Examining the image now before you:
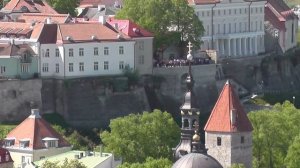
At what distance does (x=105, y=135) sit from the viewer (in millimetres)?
91938

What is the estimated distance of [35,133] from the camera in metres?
87.5

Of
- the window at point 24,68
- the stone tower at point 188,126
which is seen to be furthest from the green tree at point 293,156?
the window at point 24,68

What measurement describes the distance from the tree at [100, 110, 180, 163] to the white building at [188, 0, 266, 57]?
3227cm

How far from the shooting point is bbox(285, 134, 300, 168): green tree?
3351 inches

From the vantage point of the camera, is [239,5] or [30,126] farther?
[239,5]

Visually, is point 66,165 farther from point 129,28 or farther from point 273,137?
point 129,28

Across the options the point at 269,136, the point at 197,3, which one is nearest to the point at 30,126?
the point at 269,136

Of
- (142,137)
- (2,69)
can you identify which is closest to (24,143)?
(142,137)

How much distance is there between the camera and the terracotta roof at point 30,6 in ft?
384

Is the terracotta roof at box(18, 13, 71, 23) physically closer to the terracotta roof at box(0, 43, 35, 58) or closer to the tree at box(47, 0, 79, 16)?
the terracotta roof at box(0, 43, 35, 58)

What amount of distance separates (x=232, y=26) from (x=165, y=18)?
56.3ft

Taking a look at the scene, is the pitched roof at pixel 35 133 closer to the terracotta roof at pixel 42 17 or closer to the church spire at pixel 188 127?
the church spire at pixel 188 127

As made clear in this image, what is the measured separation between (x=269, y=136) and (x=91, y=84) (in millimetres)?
20050

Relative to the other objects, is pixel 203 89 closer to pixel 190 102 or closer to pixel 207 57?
pixel 207 57
